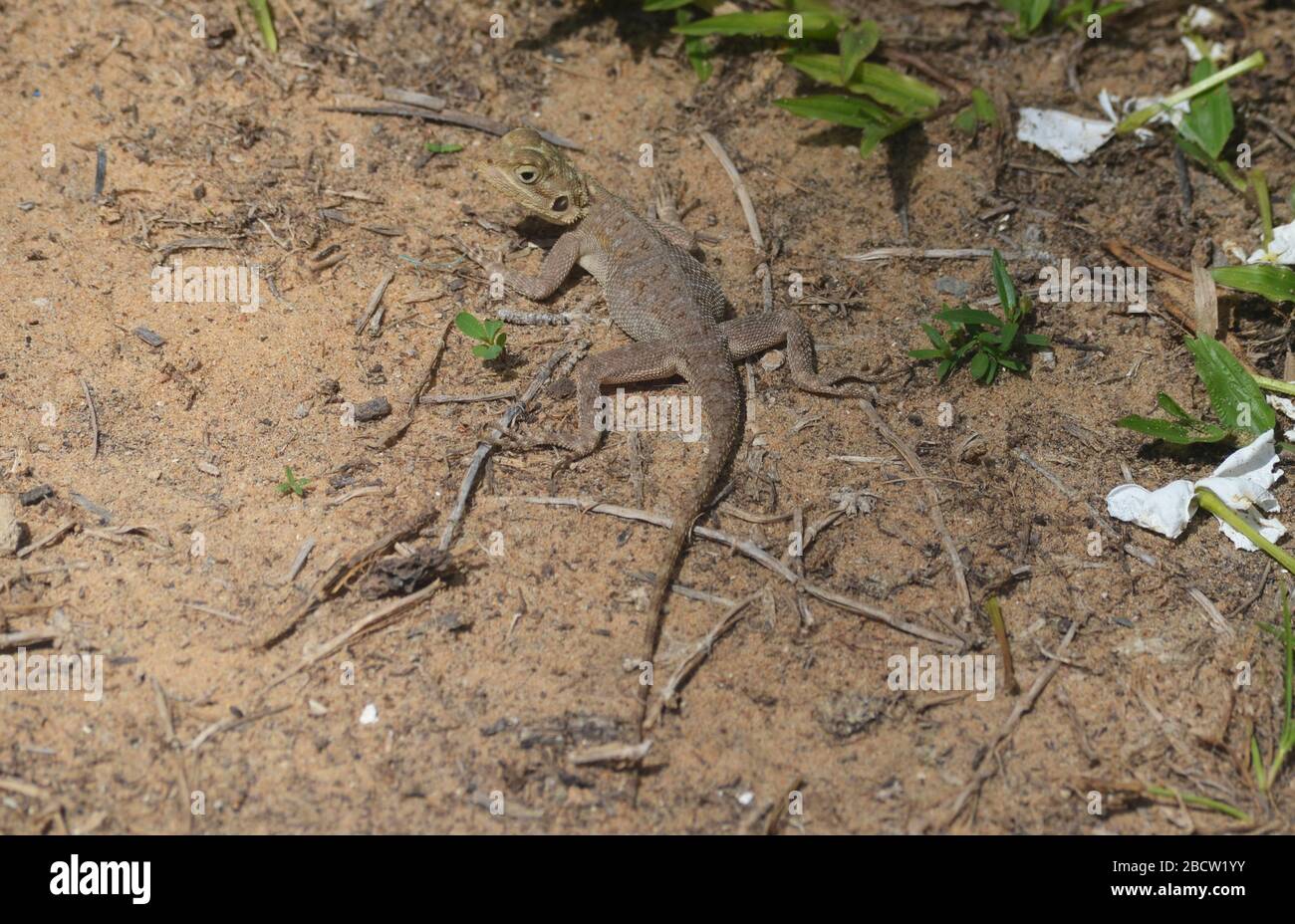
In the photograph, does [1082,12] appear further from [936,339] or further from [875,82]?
[936,339]

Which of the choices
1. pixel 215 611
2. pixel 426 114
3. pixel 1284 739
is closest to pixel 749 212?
pixel 426 114

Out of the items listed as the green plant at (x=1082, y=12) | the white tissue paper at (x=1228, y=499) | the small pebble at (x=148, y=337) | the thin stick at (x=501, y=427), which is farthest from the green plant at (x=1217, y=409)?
the small pebble at (x=148, y=337)

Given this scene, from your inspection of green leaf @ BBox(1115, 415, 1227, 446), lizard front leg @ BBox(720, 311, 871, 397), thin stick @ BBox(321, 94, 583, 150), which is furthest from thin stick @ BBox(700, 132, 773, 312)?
green leaf @ BBox(1115, 415, 1227, 446)

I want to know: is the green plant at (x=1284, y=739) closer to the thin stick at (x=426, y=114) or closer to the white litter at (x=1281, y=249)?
the white litter at (x=1281, y=249)

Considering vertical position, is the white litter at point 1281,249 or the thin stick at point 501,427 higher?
the white litter at point 1281,249

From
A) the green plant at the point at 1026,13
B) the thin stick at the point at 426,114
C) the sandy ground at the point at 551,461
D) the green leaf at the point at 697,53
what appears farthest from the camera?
the green plant at the point at 1026,13

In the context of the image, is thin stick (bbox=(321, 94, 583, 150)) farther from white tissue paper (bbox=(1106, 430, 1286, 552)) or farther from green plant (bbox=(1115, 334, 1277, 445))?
white tissue paper (bbox=(1106, 430, 1286, 552))
